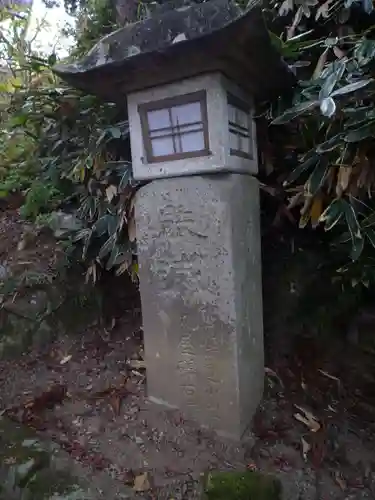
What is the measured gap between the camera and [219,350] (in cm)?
190

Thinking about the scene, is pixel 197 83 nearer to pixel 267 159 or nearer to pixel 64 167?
pixel 267 159

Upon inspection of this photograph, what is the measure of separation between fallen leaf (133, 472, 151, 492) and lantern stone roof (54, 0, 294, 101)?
5.75ft

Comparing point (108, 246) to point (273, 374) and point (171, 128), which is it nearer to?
point (171, 128)

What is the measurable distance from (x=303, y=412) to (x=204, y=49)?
1.83 metres

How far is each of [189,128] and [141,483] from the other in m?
1.58

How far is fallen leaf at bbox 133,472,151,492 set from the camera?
5.67 feet

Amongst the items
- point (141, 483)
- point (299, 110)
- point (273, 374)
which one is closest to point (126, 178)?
point (299, 110)

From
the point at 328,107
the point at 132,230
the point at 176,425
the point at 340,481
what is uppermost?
the point at 328,107

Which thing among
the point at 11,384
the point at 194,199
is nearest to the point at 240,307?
the point at 194,199

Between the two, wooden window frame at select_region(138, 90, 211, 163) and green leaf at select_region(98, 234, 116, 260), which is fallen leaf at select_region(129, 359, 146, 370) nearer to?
green leaf at select_region(98, 234, 116, 260)

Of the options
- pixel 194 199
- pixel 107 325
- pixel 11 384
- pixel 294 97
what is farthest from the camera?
pixel 107 325

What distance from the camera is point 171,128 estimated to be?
1868 millimetres

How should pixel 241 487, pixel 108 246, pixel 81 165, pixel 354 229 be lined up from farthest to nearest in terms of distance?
pixel 81 165 < pixel 108 246 < pixel 354 229 < pixel 241 487

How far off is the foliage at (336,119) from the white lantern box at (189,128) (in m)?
0.24
